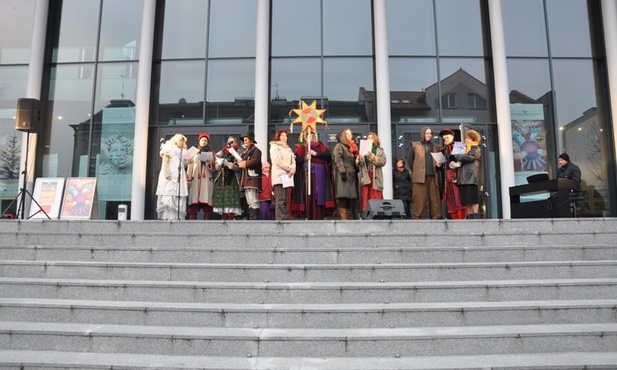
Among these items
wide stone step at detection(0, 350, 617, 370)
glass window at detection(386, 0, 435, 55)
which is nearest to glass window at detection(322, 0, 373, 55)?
glass window at detection(386, 0, 435, 55)

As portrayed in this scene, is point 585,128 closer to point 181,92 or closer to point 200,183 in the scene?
point 200,183

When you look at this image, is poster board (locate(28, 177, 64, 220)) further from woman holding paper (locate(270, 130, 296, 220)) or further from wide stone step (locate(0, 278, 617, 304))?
wide stone step (locate(0, 278, 617, 304))

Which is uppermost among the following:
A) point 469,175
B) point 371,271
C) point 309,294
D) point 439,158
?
Result: point 439,158

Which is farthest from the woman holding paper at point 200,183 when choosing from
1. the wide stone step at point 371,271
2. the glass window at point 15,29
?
the glass window at point 15,29

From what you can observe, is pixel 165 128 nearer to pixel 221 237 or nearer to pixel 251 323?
pixel 221 237

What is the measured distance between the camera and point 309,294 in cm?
557

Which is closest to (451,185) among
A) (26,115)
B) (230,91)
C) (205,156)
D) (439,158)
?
(439,158)

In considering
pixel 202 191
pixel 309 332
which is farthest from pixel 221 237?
pixel 202 191

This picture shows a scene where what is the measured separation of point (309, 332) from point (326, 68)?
438 inches

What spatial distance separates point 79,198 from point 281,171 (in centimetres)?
628

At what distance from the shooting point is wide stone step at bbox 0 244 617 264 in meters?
6.48

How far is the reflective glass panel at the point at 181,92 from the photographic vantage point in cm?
1480

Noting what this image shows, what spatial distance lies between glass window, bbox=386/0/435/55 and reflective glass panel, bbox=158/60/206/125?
5.82 m

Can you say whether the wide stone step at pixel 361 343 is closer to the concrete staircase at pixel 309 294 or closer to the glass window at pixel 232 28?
the concrete staircase at pixel 309 294
